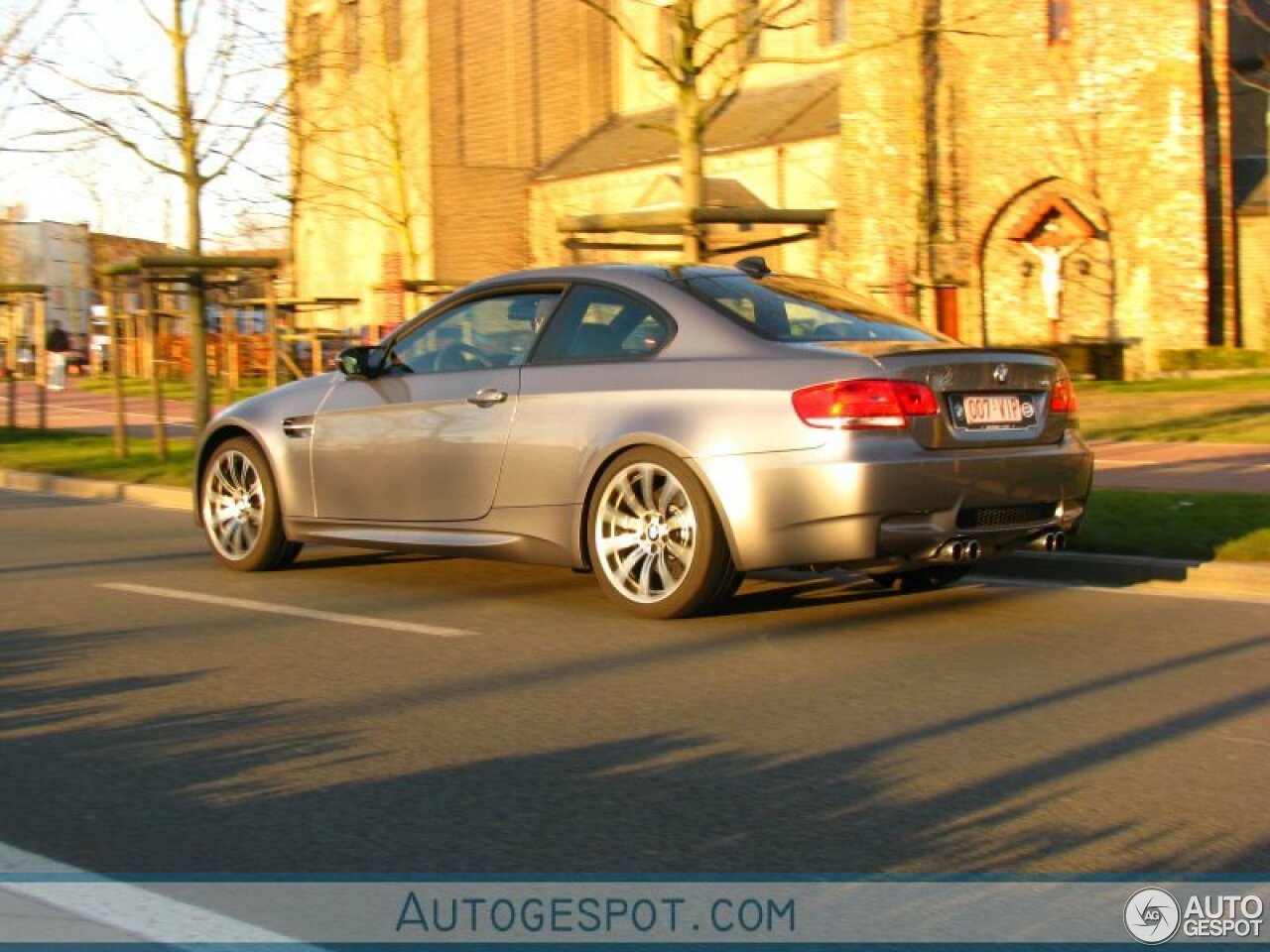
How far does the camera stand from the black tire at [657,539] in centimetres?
780

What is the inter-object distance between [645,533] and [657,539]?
0.22 ft

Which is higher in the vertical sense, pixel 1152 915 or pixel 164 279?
pixel 164 279

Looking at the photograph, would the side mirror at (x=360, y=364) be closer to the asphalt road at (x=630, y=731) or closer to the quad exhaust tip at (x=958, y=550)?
the asphalt road at (x=630, y=731)

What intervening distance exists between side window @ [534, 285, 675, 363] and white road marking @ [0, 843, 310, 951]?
171 inches

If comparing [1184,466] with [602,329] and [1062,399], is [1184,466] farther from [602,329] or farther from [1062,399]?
[602,329]

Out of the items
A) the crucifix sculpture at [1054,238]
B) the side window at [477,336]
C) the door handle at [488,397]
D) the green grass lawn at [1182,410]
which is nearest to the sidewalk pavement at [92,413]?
the green grass lawn at [1182,410]

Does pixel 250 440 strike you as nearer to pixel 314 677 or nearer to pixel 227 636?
pixel 227 636

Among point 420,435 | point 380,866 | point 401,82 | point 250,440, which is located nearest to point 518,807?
point 380,866

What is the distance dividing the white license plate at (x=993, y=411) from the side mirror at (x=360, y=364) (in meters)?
3.19

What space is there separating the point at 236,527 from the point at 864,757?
542 cm

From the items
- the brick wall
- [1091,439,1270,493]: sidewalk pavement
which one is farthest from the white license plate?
the brick wall

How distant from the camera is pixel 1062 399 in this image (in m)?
8.34

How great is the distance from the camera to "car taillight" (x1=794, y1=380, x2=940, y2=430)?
24.6ft

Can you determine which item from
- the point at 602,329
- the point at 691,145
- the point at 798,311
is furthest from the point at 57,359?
the point at 798,311
